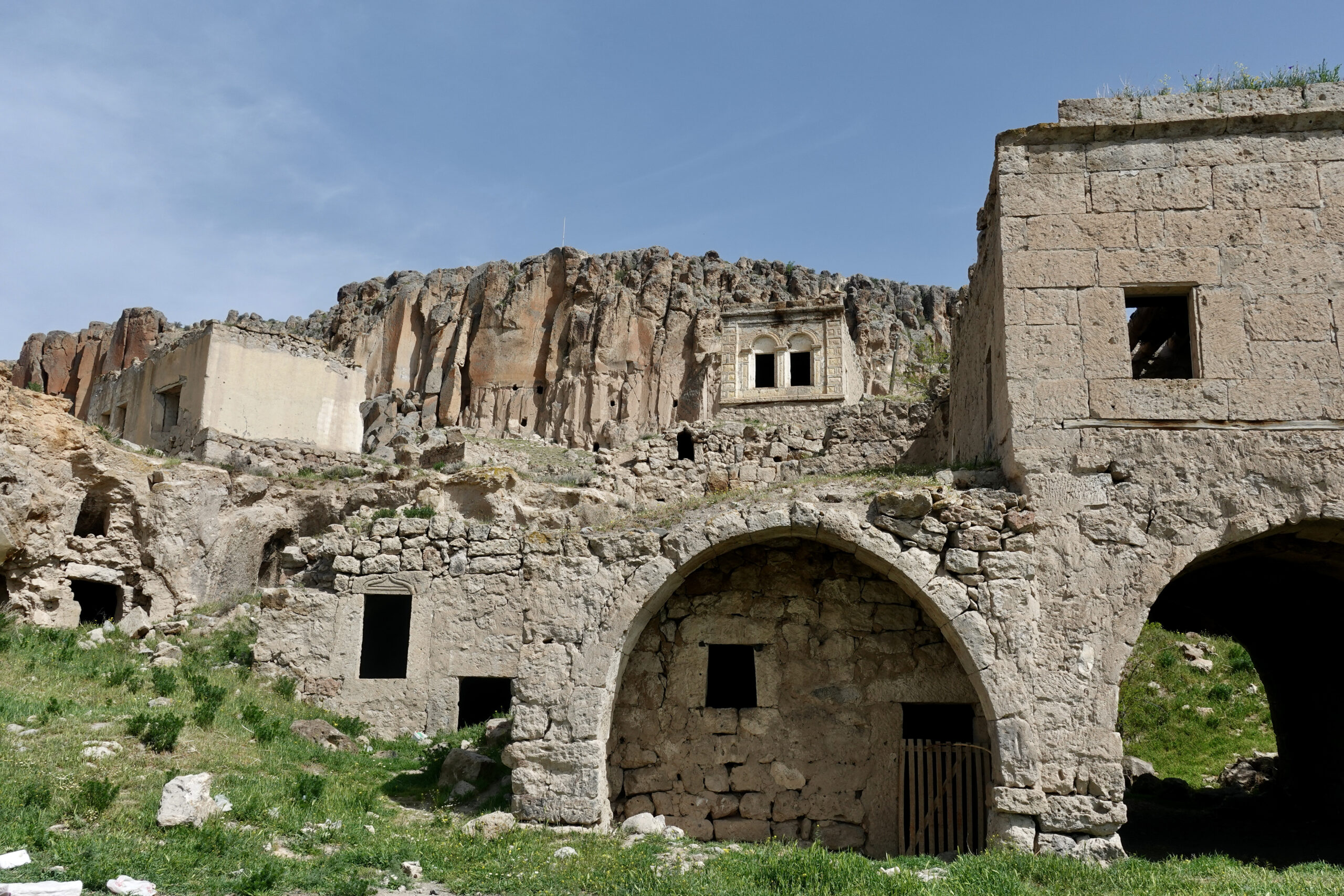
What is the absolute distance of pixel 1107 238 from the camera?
8898mm

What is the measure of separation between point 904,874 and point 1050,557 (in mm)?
2874

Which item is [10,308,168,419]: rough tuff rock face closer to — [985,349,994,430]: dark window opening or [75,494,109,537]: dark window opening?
[75,494,109,537]: dark window opening

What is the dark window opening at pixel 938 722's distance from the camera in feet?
33.2

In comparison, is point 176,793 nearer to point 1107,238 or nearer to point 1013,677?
point 1013,677

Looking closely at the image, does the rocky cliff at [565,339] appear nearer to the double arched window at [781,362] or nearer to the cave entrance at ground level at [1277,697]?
the double arched window at [781,362]

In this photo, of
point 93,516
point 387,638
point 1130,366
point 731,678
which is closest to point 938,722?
point 731,678

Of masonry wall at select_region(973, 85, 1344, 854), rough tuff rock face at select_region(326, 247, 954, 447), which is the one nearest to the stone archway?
masonry wall at select_region(973, 85, 1344, 854)

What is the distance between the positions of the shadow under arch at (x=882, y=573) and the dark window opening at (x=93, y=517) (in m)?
10.3

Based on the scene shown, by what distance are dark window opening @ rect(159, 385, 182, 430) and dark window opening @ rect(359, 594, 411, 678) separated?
11.7 m

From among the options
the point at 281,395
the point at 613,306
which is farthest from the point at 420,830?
the point at 613,306

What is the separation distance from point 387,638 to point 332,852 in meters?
7.91

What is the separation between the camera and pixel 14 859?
5637mm

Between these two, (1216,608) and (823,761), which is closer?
(823,761)

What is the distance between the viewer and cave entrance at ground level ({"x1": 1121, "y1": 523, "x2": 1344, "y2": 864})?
30.9 ft
